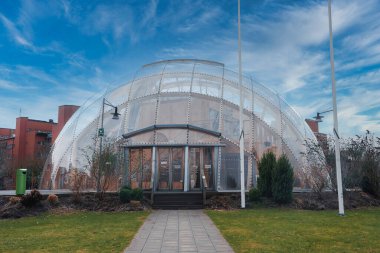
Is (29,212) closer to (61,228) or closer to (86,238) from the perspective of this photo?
(61,228)

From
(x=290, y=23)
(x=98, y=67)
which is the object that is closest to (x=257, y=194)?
(x=290, y=23)

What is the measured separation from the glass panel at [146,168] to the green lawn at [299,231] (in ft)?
22.7

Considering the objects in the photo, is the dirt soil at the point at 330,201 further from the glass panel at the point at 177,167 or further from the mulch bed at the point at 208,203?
the glass panel at the point at 177,167

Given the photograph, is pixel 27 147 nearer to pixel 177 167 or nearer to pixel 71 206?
pixel 177 167

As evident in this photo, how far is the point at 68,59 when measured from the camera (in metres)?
15.6

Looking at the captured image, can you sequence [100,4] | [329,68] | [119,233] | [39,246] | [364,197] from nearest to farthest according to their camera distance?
[39,246] → [119,233] → [100,4] → [329,68] → [364,197]

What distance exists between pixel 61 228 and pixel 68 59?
24.0 ft

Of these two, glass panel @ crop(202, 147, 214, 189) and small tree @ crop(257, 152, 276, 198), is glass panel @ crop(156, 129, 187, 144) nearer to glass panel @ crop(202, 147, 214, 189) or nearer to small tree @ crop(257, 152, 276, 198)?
glass panel @ crop(202, 147, 214, 189)

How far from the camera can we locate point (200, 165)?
21359mm

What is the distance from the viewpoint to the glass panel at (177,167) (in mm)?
21297

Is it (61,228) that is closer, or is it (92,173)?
(61,228)

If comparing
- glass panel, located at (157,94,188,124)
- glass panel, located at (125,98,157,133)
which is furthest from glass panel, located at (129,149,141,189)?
glass panel, located at (157,94,188,124)

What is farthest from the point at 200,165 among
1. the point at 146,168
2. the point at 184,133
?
the point at 146,168

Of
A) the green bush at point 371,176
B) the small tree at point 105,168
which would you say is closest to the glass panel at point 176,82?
the small tree at point 105,168
